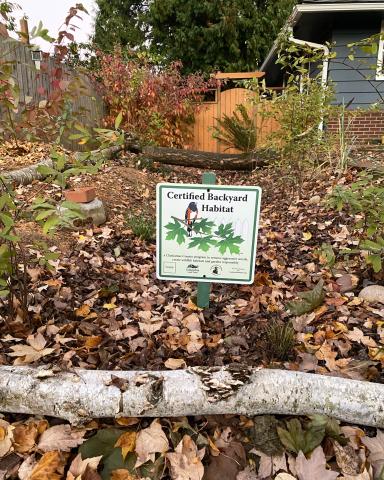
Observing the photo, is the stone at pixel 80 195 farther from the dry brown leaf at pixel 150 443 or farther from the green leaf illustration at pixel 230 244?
the dry brown leaf at pixel 150 443

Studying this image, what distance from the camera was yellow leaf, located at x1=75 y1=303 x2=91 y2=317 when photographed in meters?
2.09

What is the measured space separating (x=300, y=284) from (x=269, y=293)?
0.27 m

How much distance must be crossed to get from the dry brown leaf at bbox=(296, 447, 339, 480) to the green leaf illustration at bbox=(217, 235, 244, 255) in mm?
1000

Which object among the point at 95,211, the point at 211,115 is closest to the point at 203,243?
the point at 95,211

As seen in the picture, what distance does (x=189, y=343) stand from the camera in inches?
74.0

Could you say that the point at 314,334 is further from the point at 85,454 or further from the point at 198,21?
the point at 198,21

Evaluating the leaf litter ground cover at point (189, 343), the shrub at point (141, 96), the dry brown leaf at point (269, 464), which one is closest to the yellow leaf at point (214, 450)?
the leaf litter ground cover at point (189, 343)

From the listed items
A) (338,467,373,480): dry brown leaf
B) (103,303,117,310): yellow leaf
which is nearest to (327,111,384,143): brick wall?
(103,303,117,310): yellow leaf

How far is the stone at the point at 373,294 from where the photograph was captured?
2199 millimetres

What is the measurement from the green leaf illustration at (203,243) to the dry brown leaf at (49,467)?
1118 mm

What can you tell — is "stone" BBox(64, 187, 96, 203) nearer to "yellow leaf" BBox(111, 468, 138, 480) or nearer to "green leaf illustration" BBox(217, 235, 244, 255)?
"green leaf illustration" BBox(217, 235, 244, 255)

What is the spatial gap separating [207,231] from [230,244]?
144mm

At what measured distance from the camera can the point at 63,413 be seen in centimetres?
134

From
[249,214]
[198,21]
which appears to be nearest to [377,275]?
[249,214]
